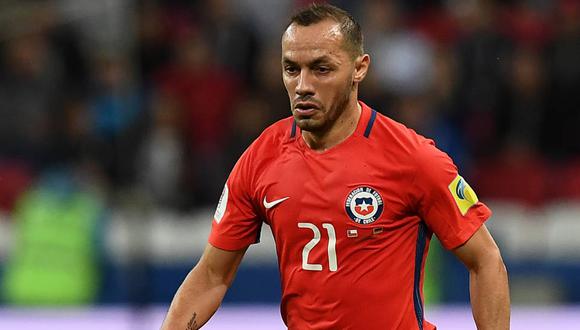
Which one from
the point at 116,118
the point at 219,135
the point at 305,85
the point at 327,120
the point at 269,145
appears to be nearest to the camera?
the point at 305,85

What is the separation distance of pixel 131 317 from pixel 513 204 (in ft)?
10.9

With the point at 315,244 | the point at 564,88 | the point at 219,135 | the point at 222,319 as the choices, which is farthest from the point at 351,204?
the point at 219,135

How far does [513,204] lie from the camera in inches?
395

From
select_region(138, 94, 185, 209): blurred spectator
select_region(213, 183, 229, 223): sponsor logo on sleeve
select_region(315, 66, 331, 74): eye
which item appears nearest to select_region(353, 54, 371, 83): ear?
select_region(315, 66, 331, 74): eye

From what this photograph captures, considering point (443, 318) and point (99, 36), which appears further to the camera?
point (99, 36)

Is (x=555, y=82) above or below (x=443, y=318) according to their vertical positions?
above

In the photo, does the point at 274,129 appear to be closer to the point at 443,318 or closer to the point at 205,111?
the point at 443,318

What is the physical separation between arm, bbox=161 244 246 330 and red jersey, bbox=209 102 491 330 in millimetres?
233

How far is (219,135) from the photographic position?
1021 centimetres

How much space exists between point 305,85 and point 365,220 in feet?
1.50

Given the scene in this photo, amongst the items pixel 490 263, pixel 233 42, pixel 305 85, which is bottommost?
pixel 490 263

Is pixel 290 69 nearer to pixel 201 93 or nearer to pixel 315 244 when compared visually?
pixel 315 244

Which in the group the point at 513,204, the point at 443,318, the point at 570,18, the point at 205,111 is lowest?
the point at 443,318

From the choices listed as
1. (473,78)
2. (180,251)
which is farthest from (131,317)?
(473,78)
